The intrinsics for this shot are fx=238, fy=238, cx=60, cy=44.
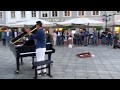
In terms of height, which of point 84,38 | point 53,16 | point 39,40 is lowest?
point 84,38

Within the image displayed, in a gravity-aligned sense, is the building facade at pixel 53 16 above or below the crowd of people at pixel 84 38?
above

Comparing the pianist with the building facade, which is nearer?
the pianist

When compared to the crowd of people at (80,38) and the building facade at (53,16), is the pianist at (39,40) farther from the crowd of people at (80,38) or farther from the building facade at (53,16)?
the building facade at (53,16)

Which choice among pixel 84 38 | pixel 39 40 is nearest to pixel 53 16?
pixel 84 38

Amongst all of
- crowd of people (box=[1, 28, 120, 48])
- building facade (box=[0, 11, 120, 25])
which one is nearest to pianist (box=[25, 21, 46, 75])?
crowd of people (box=[1, 28, 120, 48])

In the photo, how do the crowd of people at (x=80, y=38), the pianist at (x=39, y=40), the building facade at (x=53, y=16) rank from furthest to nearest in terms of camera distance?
the building facade at (x=53, y=16) < the crowd of people at (x=80, y=38) < the pianist at (x=39, y=40)

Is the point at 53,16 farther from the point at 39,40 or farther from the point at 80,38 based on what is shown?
the point at 39,40

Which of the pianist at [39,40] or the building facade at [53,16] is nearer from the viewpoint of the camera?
the pianist at [39,40]

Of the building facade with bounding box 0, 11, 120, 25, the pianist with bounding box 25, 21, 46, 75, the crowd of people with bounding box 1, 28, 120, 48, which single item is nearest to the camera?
the pianist with bounding box 25, 21, 46, 75

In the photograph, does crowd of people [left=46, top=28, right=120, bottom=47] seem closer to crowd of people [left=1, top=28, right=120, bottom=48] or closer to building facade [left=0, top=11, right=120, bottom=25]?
crowd of people [left=1, top=28, right=120, bottom=48]

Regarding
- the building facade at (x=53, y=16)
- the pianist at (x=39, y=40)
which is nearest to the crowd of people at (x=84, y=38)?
the building facade at (x=53, y=16)

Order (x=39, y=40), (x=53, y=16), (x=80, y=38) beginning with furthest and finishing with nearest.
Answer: (x=53, y=16) → (x=80, y=38) → (x=39, y=40)
